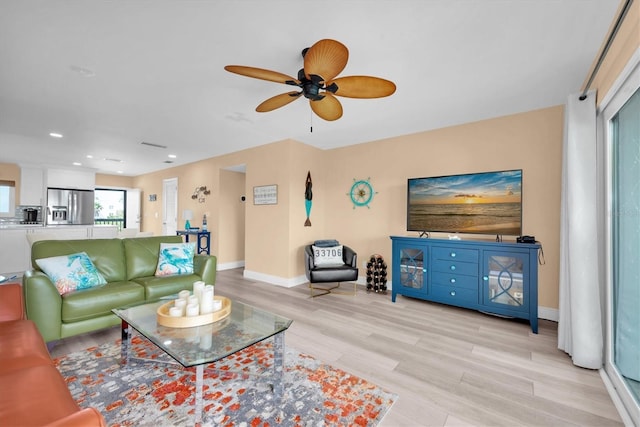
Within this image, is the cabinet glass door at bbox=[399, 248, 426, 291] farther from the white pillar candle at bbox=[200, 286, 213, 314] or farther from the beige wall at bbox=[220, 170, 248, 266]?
the beige wall at bbox=[220, 170, 248, 266]

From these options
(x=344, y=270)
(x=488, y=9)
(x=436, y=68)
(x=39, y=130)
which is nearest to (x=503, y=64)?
(x=436, y=68)

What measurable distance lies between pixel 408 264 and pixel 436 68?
92.7 inches

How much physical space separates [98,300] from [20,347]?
3.40ft

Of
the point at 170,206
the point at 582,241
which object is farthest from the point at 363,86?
the point at 170,206

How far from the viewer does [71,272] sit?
8.38 feet

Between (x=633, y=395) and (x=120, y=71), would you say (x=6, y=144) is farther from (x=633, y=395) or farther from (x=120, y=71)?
(x=633, y=395)

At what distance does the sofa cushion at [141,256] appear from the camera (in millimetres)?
3139

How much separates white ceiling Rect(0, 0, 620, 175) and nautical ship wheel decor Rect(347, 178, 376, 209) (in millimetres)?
1006

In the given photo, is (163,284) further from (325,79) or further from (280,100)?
(325,79)

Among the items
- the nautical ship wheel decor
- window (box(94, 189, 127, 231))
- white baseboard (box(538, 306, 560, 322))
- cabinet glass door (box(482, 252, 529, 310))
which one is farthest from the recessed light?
window (box(94, 189, 127, 231))

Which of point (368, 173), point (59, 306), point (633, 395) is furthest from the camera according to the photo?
point (368, 173)

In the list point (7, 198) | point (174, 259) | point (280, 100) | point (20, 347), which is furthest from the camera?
point (7, 198)

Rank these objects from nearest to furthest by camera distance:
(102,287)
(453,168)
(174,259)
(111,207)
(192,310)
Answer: (192,310)
(102,287)
(174,259)
(453,168)
(111,207)

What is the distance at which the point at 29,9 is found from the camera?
5.84 ft
